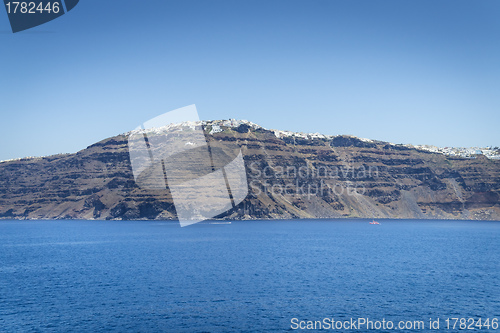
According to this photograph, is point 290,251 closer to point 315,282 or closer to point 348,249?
point 348,249

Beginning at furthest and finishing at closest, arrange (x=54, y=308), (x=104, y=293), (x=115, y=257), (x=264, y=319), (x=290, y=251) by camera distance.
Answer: (x=290, y=251) → (x=115, y=257) → (x=104, y=293) → (x=54, y=308) → (x=264, y=319)

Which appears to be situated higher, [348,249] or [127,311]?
[127,311]

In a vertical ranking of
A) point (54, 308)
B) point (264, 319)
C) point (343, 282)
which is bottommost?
point (343, 282)

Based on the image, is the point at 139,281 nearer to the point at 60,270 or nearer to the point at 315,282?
the point at 60,270

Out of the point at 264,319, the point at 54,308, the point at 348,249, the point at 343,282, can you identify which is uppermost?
the point at 54,308

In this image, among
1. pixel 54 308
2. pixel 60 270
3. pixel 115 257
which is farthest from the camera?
pixel 115 257

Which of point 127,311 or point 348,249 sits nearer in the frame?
point 127,311

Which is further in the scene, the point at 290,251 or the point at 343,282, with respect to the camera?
the point at 290,251

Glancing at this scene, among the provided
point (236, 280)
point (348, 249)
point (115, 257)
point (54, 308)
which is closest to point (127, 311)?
point (54, 308)

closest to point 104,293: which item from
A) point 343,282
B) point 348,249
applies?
point 343,282
